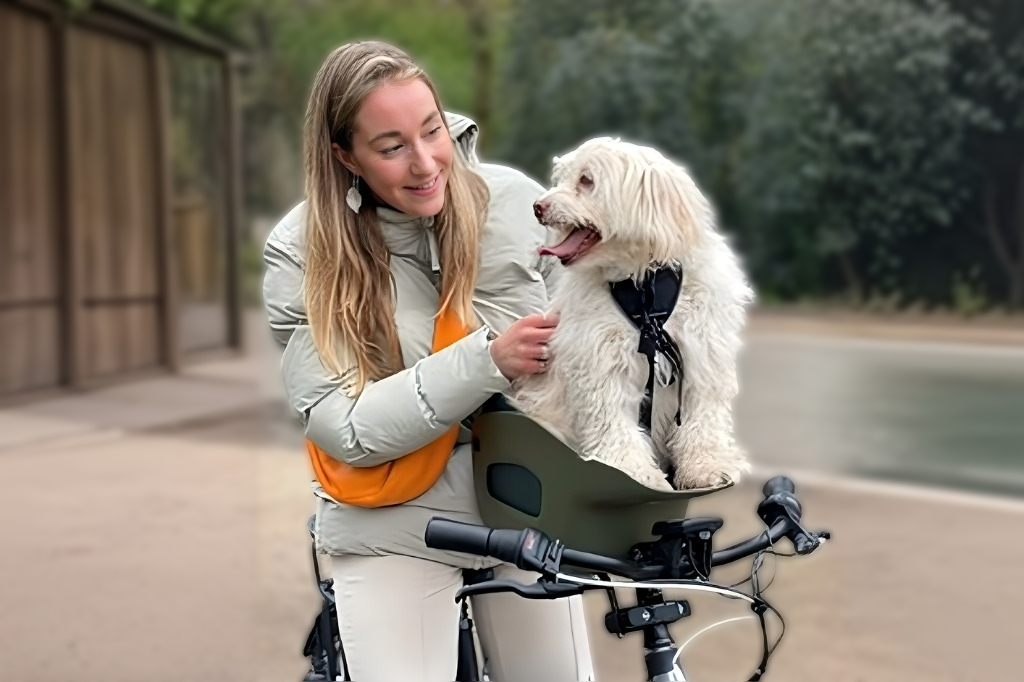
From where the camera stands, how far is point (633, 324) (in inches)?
77.2

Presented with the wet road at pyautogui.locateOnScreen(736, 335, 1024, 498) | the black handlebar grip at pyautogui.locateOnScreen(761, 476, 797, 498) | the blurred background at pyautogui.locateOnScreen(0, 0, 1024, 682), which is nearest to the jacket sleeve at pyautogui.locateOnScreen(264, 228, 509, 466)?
the black handlebar grip at pyautogui.locateOnScreen(761, 476, 797, 498)

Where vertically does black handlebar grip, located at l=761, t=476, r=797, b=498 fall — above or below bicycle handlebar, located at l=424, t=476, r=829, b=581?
above

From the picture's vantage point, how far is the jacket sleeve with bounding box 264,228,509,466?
1937mm

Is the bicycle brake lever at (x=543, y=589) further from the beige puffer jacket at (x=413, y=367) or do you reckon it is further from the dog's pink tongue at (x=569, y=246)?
the dog's pink tongue at (x=569, y=246)

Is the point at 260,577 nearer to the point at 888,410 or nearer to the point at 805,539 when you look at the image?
the point at 805,539

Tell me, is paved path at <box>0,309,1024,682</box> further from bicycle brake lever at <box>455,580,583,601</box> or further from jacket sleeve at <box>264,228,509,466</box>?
bicycle brake lever at <box>455,580,583,601</box>

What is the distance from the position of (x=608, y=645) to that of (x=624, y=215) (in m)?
3.77

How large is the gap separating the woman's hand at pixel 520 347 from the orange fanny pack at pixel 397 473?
0.21 metres

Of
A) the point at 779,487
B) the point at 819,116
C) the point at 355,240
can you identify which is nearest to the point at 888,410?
the point at 819,116

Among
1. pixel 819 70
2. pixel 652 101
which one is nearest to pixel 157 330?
pixel 652 101

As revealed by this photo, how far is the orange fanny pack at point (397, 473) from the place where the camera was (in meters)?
2.13

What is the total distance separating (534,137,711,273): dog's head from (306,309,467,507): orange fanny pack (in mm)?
264

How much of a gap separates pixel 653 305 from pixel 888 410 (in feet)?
29.3

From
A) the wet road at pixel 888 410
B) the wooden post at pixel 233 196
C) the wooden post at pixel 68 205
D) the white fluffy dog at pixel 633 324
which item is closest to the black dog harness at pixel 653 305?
→ the white fluffy dog at pixel 633 324
